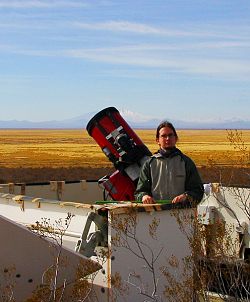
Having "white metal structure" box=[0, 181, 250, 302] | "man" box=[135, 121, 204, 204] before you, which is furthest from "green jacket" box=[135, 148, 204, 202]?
"white metal structure" box=[0, 181, 250, 302]

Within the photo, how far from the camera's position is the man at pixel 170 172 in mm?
5910

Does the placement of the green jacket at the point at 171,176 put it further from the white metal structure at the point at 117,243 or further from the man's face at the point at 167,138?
the white metal structure at the point at 117,243

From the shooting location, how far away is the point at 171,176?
19.4ft

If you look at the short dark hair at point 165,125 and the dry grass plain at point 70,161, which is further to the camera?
the dry grass plain at point 70,161

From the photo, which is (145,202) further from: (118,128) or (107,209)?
(118,128)

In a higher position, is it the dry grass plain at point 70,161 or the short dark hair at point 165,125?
the short dark hair at point 165,125

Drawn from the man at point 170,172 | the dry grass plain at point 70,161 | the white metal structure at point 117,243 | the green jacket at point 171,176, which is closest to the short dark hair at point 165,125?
the man at point 170,172

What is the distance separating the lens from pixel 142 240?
514 cm

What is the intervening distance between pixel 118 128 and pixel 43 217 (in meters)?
2.06

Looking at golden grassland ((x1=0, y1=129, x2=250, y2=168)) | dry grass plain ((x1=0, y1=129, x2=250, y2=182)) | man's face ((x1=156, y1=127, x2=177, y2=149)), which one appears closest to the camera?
man's face ((x1=156, y1=127, x2=177, y2=149))

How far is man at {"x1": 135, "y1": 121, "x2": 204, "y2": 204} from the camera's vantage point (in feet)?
19.4

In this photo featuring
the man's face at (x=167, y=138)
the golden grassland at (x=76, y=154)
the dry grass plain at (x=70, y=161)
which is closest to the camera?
the man's face at (x=167, y=138)

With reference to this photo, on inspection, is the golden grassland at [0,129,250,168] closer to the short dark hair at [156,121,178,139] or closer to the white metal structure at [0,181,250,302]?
the short dark hair at [156,121,178,139]

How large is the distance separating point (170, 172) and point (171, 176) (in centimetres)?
4
